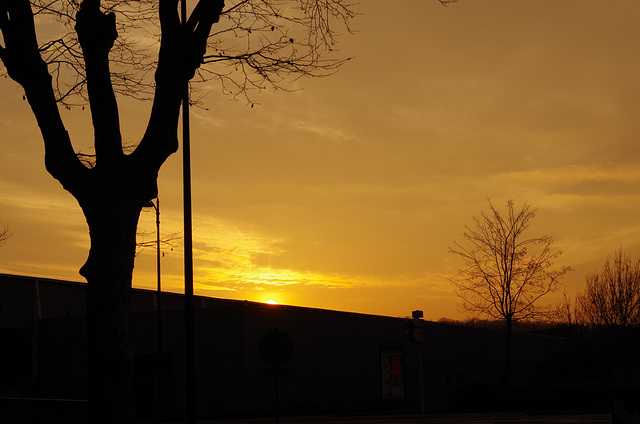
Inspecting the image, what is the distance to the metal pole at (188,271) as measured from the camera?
14.5 m

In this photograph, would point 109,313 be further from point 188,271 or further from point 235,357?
point 235,357

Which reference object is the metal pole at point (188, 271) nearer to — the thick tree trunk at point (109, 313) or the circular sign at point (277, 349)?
the circular sign at point (277, 349)

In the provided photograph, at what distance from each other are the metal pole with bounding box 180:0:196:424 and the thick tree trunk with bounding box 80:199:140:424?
13.7 feet

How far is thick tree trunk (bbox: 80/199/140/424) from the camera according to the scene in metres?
9.45

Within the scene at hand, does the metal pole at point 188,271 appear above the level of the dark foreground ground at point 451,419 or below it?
above

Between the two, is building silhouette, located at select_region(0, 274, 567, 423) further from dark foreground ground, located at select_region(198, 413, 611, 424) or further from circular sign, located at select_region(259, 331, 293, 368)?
circular sign, located at select_region(259, 331, 293, 368)

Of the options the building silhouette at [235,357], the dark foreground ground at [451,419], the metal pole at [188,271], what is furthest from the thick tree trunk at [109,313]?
the building silhouette at [235,357]

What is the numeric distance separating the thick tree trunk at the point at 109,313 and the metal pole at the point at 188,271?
164 inches

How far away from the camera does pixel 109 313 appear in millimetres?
9578

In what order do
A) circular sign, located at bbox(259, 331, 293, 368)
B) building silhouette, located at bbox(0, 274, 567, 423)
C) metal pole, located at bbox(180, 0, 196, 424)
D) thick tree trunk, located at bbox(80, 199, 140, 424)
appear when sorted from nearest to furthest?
thick tree trunk, located at bbox(80, 199, 140, 424)
metal pole, located at bbox(180, 0, 196, 424)
circular sign, located at bbox(259, 331, 293, 368)
building silhouette, located at bbox(0, 274, 567, 423)

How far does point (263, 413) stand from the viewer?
38.8 metres

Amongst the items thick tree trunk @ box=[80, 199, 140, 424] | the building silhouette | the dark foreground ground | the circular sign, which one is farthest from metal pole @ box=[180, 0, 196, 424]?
the building silhouette

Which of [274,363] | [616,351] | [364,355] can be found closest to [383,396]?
[364,355]

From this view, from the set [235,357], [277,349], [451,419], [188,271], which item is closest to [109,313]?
[188,271]
